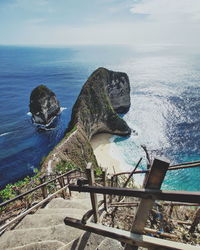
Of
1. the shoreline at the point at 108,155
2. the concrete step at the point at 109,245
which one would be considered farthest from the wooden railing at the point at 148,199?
the shoreline at the point at 108,155

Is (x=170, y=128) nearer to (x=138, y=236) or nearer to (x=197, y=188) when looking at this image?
(x=197, y=188)

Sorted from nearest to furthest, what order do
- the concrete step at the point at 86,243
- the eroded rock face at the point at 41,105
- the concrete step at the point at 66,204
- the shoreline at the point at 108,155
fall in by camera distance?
the concrete step at the point at 86,243
the concrete step at the point at 66,204
the shoreline at the point at 108,155
the eroded rock face at the point at 41,105

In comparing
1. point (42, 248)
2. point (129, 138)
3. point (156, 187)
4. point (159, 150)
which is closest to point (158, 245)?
point (156, 187)

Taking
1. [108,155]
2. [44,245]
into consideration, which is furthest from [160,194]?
[108,155]

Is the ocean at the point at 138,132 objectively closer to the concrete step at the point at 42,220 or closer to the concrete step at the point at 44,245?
the concrete step at the point at 42,220

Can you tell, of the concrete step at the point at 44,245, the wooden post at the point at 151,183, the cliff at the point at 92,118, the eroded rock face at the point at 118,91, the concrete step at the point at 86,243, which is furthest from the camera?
the eroded rock face at the point at 118,91

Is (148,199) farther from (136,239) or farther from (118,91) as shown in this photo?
(118,91)
